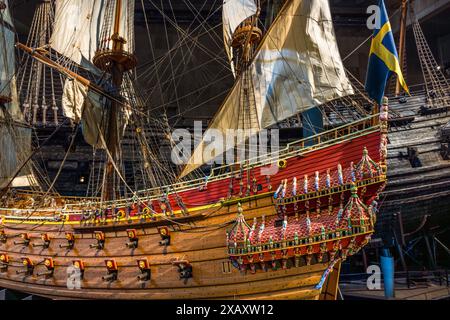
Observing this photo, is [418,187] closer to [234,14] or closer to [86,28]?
[234,14]

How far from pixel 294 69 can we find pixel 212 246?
3.96 meters

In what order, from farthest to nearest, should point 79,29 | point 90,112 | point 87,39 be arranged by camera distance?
1. point 79,29
2. point 87,39
3. point 90,112

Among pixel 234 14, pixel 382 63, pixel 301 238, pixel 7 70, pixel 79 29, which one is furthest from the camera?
pixel 7 70

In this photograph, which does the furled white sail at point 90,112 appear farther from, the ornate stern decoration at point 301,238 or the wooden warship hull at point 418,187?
the wooden warship hull at point 418,187

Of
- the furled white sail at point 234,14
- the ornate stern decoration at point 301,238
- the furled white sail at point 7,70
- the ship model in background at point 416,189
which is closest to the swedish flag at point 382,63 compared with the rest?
the ornate stern decoration at point 301,238

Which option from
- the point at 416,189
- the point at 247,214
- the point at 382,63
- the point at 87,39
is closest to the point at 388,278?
the point at 247,214

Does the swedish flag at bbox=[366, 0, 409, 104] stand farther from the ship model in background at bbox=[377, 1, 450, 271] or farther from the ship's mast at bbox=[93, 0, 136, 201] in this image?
the ship's mast at bbox=[93, 0, 136, 201]

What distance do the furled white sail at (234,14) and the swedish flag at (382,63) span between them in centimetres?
413

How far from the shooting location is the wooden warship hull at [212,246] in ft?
18.1

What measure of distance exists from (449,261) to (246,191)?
839 centimetres

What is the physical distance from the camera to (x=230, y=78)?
1992 cm

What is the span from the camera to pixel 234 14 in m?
10.0

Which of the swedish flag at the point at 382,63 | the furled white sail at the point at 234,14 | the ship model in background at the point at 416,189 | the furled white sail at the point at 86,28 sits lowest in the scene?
the ship model in background at the point at 416,189

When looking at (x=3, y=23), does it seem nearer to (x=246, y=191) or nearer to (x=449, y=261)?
(x=246, y=191)
